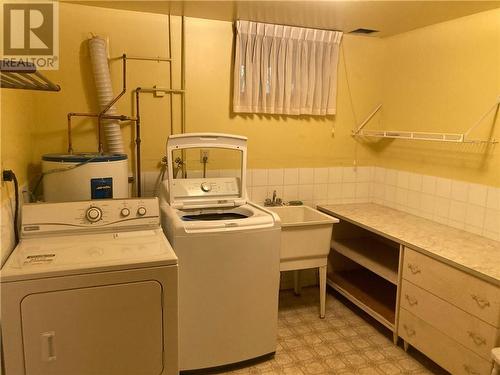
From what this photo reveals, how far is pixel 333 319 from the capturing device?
3027 mm

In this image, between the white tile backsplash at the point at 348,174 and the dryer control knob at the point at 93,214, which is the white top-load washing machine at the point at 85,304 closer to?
the dryer control knob at the point at 93,214

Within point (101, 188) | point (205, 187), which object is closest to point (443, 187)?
point (205, 187)

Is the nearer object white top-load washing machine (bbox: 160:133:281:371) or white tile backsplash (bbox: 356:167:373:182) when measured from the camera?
white top-load washing machine (bbox: 160:133:281:371)

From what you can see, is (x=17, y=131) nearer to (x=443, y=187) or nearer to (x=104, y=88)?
(x=104, y=88)

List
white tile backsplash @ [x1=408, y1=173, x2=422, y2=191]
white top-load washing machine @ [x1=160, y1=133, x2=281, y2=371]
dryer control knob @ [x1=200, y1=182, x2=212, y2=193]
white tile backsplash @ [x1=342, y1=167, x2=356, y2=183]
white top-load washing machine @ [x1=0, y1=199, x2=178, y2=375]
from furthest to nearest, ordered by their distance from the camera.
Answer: white tile backsplash @ [x1=342, y1=167, x2=356, y2=183], white tile backsplash @ [x1=408, y1=173, x2=422, y2=191], dryer control knob @ [x1=200, y1=182, x2=212, y2=193], white top-load washing machine @ [x1=160, y1=133, x2=281, y2=371], white top-load washing machine @ [x1=0, y1=199, x2=178, y2=375]

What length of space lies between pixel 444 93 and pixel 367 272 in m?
1.62

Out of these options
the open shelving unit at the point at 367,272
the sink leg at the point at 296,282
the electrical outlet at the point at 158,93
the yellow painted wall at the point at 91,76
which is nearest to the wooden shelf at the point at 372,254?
the open shelving unit at the point at 367,272

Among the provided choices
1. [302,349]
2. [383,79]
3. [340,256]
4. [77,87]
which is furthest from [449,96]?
[77,87]

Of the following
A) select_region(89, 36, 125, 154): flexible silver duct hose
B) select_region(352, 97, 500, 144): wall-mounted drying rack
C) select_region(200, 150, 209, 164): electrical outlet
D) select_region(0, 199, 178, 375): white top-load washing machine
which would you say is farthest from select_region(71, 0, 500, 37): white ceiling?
select_region(0, 199, 178, 375): white top-load washing machine

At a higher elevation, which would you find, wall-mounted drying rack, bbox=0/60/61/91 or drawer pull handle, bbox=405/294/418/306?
wall-mounted drying rack, bbox=0/60/61/91

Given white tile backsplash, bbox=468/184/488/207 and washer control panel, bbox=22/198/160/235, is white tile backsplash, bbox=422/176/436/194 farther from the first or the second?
washer control panel, bbox=22/198/160/235

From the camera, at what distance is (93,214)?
2.10 m

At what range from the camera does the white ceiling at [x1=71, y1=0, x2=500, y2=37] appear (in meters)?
2.51

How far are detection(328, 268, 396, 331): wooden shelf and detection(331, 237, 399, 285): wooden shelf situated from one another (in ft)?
0.85
